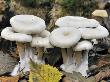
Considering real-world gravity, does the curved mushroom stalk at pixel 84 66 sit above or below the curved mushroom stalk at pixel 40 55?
below

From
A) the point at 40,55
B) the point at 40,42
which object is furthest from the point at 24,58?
the point at 40,42

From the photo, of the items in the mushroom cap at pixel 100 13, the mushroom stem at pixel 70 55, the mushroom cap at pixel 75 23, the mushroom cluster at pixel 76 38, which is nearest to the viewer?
the mushroom cluster at pixel 76 38

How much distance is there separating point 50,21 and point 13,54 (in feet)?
2.86

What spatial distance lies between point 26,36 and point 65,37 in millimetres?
505

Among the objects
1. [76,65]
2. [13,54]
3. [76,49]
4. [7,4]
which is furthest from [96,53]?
[7,4]

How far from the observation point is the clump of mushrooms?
431 centimetres

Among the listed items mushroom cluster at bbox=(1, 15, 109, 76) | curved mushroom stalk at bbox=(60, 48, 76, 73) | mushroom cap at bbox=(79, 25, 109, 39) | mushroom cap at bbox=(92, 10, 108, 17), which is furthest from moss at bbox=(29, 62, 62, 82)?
mushroom cap at bbox=(92, 10, 108, 17)

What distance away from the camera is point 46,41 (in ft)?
14.4

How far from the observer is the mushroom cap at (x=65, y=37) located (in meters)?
4.20

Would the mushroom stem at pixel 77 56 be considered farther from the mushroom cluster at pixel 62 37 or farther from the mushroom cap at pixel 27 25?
the mushroom cap at pixel 27 25

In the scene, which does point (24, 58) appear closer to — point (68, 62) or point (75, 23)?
point (68, 62)

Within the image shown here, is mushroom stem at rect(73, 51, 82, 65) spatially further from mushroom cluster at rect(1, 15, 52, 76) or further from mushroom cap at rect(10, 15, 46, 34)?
mushroom cap at rect(10, 15, 46, 34)

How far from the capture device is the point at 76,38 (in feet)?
13.8

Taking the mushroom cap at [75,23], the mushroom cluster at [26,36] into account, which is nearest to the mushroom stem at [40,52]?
the mushroom cluster at [26,36]
